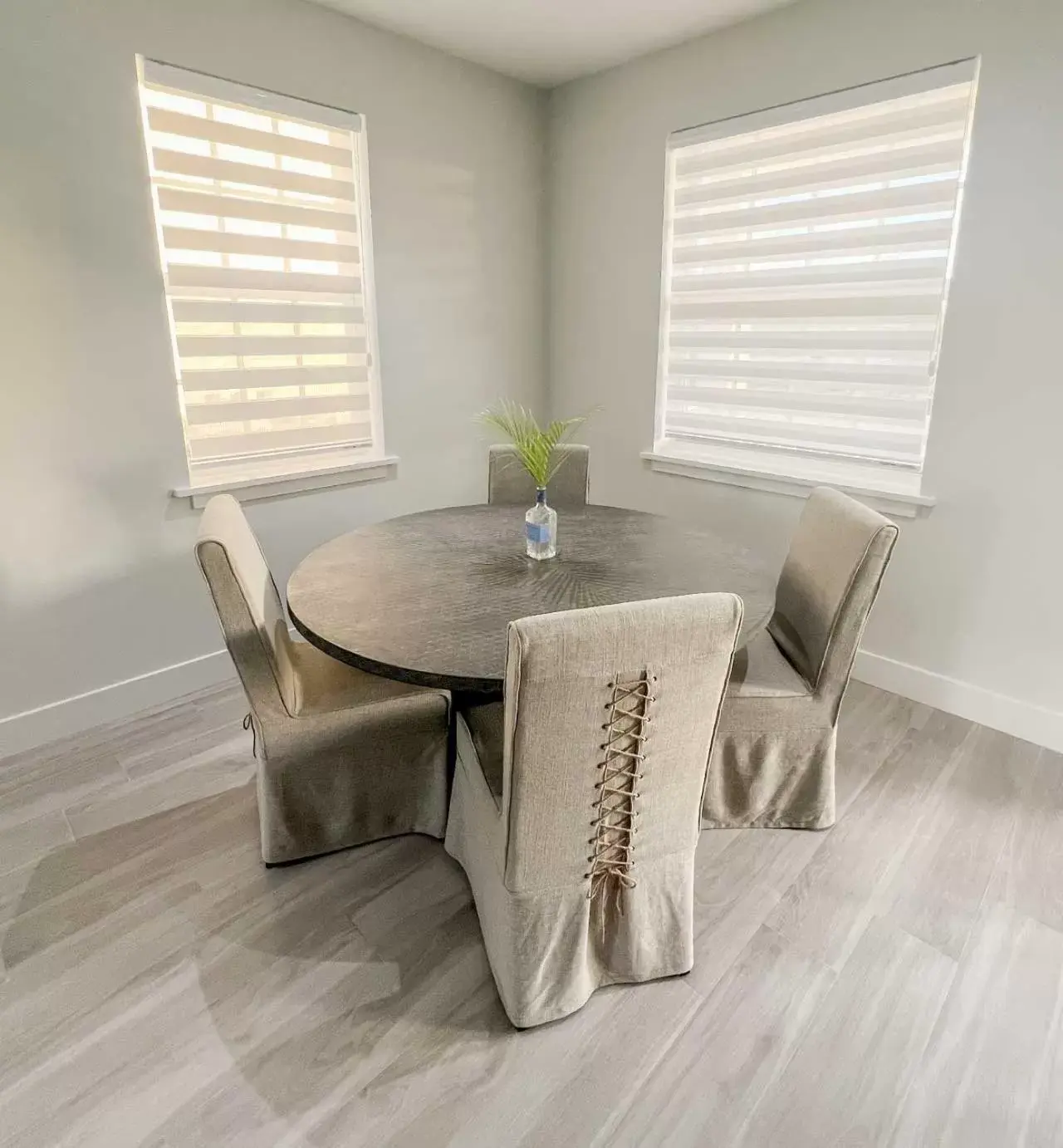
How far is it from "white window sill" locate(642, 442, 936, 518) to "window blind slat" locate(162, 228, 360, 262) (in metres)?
1.55

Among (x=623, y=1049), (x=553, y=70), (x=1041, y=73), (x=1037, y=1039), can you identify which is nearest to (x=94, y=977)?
(x=623, y=1049)

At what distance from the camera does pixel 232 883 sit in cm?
177

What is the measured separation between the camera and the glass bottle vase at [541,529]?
A: 76.0 inches

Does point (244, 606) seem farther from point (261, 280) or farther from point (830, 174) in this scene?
point (830, 174)

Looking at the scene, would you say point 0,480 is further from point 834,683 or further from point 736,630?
point 834,683

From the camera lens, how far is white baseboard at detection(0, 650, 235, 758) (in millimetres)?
2309

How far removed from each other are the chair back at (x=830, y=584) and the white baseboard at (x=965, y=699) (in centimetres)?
66

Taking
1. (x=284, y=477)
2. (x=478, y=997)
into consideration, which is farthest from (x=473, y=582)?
(x=284, y=477)

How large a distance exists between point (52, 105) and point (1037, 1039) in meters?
3.35

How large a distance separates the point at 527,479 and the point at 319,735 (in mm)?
1432

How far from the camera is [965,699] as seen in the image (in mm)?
2521

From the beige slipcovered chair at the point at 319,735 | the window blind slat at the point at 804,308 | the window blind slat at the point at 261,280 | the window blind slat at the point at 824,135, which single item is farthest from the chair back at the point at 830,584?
the window blind slat at the point at 261,280

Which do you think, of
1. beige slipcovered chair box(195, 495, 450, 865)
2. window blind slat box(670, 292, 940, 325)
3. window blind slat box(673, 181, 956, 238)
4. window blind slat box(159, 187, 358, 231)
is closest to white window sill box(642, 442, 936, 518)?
window blind slat box(670, 292, 940, 325)

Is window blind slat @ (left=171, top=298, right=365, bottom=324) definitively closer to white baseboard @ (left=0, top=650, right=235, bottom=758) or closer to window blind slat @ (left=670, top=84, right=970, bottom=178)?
white baseboard @ (left=0, top=650, right=235, bottom=758)
